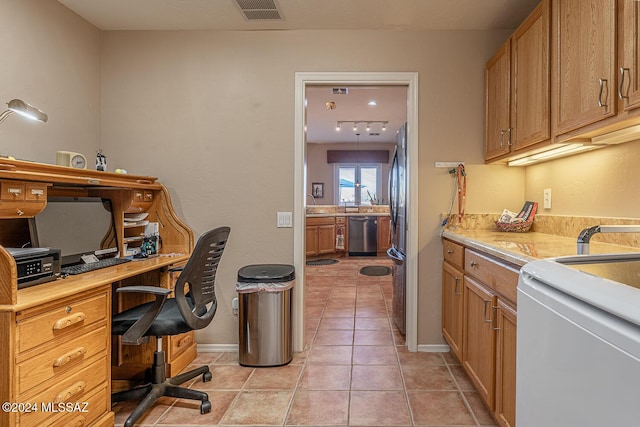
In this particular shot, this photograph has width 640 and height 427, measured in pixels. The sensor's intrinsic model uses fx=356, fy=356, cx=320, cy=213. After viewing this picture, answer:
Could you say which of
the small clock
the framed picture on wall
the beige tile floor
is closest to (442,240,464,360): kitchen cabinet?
the beige tile floor

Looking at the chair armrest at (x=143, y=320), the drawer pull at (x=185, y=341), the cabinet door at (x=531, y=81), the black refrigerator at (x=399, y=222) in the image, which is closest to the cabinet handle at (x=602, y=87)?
the cabinet door at (x=531, y=81)

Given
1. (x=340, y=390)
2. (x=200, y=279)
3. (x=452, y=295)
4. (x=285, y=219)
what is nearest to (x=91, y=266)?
(x=200, y=279)

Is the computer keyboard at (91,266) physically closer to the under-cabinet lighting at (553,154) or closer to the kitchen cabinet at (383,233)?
the under-cabinet lighting at (553,154)

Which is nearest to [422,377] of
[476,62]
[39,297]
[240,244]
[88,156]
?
[240,244]

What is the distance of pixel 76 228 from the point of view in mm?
2123

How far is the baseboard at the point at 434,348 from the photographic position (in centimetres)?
272

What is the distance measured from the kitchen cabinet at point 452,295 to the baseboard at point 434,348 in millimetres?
119

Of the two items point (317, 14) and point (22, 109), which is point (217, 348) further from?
point (317, 14)

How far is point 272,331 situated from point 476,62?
8.18ft

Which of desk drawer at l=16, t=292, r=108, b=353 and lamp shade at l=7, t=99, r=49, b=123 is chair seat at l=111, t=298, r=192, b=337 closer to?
desk drawer at l=16, t=292, r=108, b=353

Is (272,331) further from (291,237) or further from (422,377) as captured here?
(422,377)

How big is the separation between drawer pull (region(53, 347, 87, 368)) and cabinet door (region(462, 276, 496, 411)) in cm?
190

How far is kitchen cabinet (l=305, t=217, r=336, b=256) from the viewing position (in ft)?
22.1

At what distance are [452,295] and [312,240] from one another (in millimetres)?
4451
